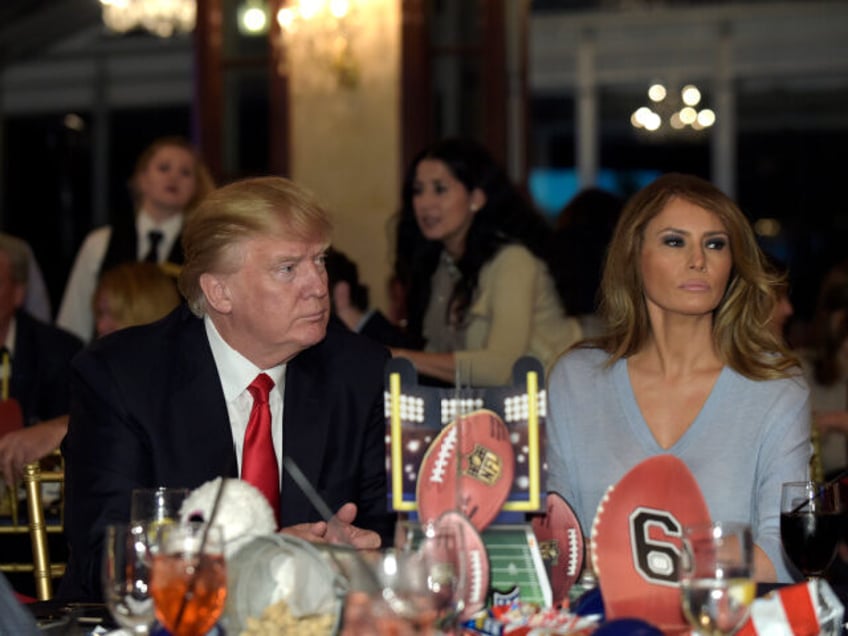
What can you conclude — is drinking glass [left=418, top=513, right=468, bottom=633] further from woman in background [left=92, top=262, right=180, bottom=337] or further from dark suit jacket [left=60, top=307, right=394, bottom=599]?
woman in background [left=92, top=262, right=180, bottom=337]

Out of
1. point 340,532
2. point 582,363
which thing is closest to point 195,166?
point 582,363

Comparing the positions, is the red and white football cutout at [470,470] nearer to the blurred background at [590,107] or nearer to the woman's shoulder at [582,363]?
the woman's shoulder at [582,363]

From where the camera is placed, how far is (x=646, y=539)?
1850 mm

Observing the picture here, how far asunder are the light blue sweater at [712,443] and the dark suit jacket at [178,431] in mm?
412

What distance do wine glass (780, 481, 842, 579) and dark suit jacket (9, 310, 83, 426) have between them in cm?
279

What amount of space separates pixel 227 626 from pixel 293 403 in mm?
975

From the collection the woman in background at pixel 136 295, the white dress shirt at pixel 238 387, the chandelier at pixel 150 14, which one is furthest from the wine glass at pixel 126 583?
the chandelier at pixel 150 14

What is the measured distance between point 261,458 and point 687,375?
93 centimetres

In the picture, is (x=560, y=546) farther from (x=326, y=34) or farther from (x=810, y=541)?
(x=326, y=34)

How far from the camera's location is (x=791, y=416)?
108 inches

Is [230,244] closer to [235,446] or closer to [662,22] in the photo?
[235,446]

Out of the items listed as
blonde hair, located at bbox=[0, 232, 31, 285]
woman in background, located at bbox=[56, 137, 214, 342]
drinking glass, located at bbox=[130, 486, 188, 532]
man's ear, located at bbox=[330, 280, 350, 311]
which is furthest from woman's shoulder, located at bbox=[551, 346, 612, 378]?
woman in background, located at bbox=[56, 137, 214, 342]

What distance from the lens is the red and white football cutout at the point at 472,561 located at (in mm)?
1757

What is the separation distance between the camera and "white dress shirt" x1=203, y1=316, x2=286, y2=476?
2.58 metres
